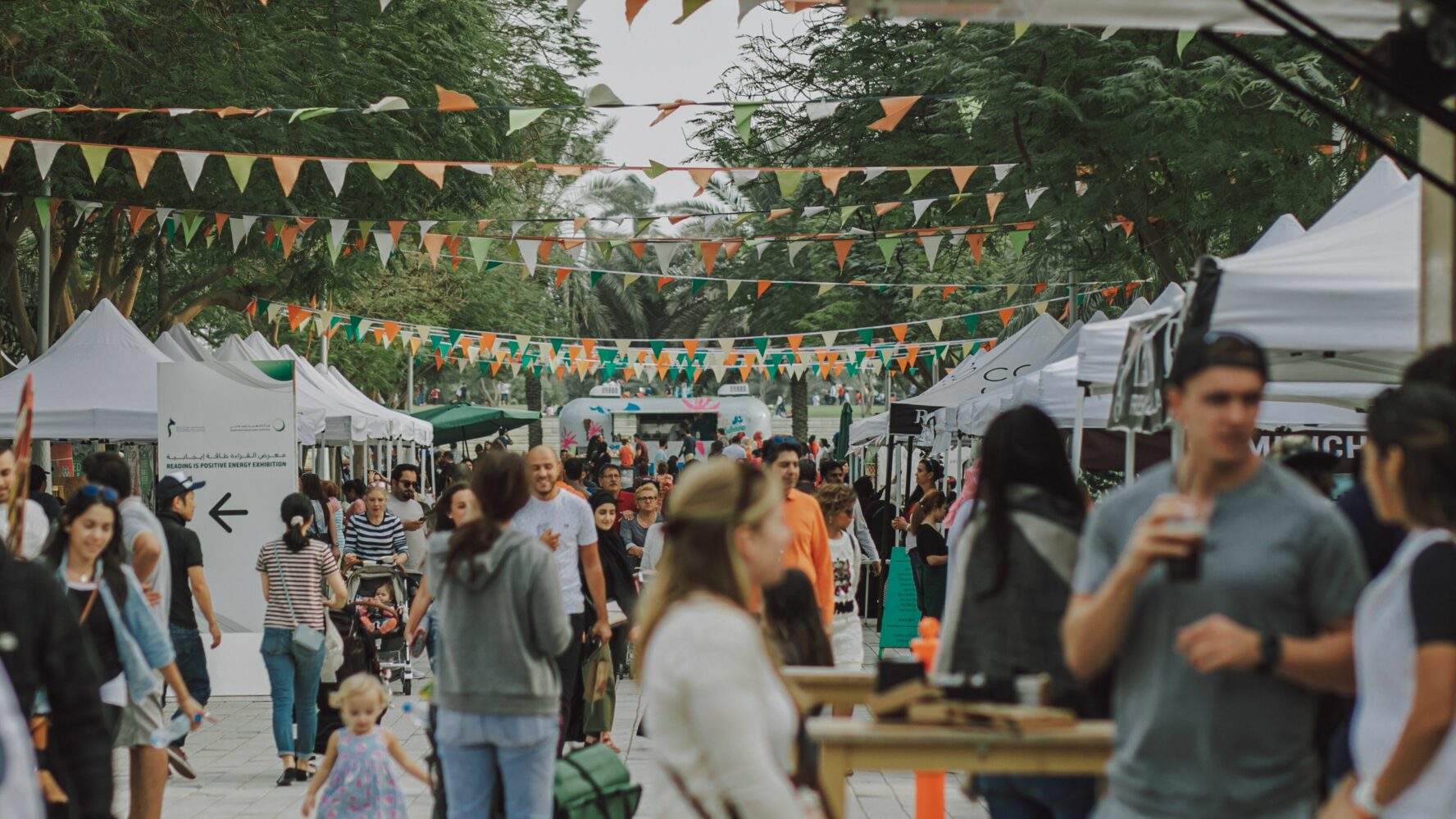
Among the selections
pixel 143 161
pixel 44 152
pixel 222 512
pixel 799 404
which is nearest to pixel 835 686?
pixel 222 512

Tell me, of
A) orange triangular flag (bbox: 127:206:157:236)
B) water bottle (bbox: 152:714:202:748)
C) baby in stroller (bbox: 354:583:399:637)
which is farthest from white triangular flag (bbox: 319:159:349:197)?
water bottle (bbox: 152:714:202:748)

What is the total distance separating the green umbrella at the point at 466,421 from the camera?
117 feet

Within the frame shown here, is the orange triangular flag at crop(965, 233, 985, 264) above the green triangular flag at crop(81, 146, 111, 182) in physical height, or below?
below

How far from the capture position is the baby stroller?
36.9ft

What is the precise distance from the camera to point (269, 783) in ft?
32.0

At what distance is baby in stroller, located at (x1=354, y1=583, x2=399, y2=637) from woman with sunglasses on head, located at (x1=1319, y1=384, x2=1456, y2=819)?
876 cm

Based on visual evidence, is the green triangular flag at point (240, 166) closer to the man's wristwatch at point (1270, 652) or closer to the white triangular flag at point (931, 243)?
the white triangular flag at point (931, 243)

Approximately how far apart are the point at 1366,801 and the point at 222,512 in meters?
10.8

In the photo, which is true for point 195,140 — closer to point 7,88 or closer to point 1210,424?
point 7,88

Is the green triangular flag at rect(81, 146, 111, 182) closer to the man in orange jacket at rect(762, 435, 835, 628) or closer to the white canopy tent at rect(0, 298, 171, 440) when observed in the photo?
the white canopy tent at rect(0, 298, 171, 440)

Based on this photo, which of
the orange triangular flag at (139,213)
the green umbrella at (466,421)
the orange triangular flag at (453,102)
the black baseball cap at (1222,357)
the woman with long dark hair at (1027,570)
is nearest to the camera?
the black baseball cap at (1222,357)

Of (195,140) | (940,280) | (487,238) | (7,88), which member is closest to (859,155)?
(487,238)

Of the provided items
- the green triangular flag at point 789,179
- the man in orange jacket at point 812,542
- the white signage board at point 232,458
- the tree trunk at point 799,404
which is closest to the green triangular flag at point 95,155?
the white signage board at point 232,458

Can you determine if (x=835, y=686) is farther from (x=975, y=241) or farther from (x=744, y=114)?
(x=975, y=241)
